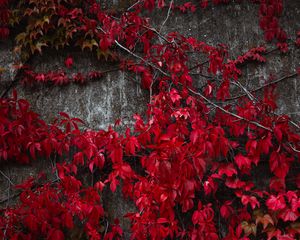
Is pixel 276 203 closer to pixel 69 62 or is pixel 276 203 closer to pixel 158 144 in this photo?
pixel 158 144

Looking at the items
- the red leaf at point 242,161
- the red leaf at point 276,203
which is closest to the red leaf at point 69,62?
the red leaf at point 242,161

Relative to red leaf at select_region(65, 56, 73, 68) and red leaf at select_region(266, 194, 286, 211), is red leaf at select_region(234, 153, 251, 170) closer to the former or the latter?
red leaf at select_region(266, 194, 286, 211)

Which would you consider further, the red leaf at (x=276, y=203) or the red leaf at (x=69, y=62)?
the red leaf at (x=69, y=62)

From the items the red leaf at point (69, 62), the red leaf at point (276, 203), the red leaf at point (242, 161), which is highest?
the red leaf at point (69, 62)

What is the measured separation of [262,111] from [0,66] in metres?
2.58

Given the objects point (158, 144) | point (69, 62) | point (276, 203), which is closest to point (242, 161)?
point (276, 203)

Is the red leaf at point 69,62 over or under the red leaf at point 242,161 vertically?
over

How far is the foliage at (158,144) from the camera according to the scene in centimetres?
305

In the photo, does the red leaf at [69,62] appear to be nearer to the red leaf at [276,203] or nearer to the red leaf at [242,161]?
the red leaf at [242,161]

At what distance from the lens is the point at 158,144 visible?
9.72ft

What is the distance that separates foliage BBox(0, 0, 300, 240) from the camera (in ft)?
10.00

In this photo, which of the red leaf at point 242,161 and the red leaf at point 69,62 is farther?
the red leaf at point 69,62

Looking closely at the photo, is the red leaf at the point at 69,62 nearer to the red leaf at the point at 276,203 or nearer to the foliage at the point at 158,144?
the foliage at the point at 158,144

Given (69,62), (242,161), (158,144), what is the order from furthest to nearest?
(69,62) < (242,161) < (158,144)
